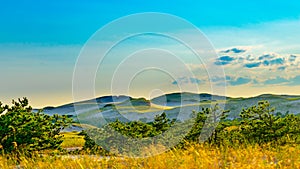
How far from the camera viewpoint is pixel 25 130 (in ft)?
38.9

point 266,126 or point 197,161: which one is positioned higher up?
point 266,126

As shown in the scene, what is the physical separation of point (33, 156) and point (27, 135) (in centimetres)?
84

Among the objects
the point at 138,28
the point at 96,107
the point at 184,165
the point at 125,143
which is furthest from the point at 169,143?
the point at 184,165

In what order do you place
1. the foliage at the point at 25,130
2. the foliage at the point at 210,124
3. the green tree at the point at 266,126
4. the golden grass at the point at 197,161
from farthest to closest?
1. the foliage at the point at 210,124
2. the green tree at the point at 266,126
3. the foliage at the point at 25,130
4. the golden grass at the point at 197,161

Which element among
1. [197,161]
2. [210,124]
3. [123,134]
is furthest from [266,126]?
[197,161]

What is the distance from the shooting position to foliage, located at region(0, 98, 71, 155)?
11695mm

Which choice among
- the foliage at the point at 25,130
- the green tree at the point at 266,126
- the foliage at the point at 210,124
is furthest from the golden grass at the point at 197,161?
the foliage at the point at 210,124

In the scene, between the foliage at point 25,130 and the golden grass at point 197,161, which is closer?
the golden grass at point 197,161

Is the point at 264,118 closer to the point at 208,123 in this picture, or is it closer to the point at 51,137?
the point at 208,123

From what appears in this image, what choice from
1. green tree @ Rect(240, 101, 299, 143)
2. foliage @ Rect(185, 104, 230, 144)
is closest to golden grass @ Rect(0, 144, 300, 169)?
green tree @ Rect(240, 101, 299, 143)

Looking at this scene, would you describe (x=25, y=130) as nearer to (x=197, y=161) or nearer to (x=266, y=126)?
(x=197, y=161)

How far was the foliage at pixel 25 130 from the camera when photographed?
11.7 meters

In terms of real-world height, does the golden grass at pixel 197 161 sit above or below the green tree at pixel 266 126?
below

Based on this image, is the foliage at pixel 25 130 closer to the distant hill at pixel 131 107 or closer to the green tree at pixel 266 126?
the distant hill at pixel 131 107
